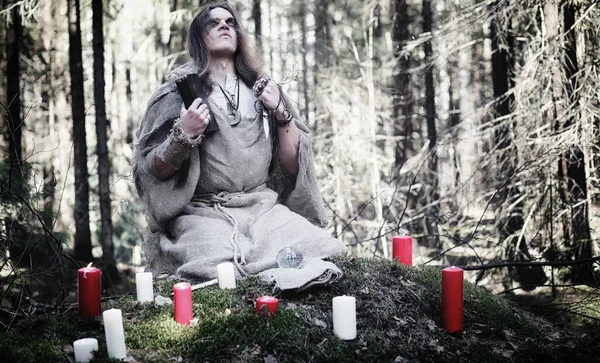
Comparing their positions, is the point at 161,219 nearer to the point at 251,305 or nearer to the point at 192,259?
the point at 192,259

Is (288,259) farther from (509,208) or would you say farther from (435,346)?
(509,208)

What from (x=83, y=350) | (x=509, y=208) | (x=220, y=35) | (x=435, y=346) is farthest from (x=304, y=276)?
(x=509, y=208)

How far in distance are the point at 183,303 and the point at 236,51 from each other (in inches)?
82.0

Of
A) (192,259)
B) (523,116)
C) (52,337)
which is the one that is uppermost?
(523,116)

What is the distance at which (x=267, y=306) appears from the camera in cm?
308

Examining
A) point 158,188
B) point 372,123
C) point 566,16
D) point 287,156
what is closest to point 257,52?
point 287,156

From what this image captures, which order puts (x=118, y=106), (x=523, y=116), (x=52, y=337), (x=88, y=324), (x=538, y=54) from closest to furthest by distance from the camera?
(x=52, y=337)
(x=88, y=324)
(x=538, y=54)
(x=523, y=116)
(x=118, y=106)

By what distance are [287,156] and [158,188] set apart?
937mm

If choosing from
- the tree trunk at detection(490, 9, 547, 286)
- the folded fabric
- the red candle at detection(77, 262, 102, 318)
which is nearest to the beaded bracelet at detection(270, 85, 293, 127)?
the folded fabric

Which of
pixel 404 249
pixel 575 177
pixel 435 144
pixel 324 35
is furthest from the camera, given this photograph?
pixel 324 35

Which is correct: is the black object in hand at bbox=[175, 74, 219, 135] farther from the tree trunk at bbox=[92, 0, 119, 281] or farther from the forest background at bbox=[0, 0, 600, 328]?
the tree trunk at bbox=[92, 0, 119, 281]

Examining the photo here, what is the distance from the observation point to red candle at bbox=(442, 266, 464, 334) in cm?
327

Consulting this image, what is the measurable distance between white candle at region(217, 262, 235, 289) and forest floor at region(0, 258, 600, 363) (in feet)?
0.21

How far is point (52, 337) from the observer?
292 centimetres
